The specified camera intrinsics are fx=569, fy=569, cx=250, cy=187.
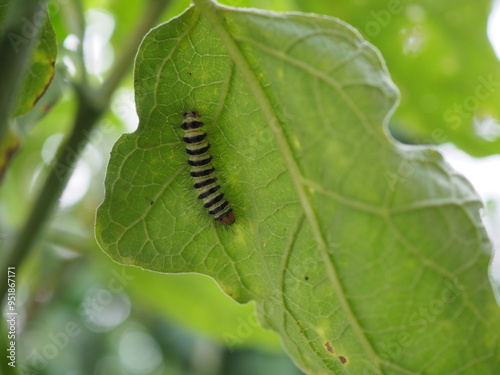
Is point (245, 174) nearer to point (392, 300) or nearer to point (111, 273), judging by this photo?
point (392, 300)

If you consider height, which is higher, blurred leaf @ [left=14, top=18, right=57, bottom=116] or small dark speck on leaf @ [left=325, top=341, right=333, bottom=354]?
blurred leaf @ [left=14, top=18, right=57, bottom=116]

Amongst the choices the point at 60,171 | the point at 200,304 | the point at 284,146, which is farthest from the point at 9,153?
the point at 200,304

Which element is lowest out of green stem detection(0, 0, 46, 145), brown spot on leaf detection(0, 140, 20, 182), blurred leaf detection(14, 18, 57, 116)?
green stem detection(0, 0, 46, 145)

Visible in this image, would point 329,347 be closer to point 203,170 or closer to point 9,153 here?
point 203,170

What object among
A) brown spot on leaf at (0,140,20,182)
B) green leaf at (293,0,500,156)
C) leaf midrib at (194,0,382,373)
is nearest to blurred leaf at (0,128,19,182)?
brown spot on leaf at (0,140,20,182)

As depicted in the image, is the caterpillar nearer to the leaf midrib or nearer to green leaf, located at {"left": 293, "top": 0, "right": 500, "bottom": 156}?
the leaf midrib

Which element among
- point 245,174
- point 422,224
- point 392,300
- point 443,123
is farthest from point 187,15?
point 443,123
